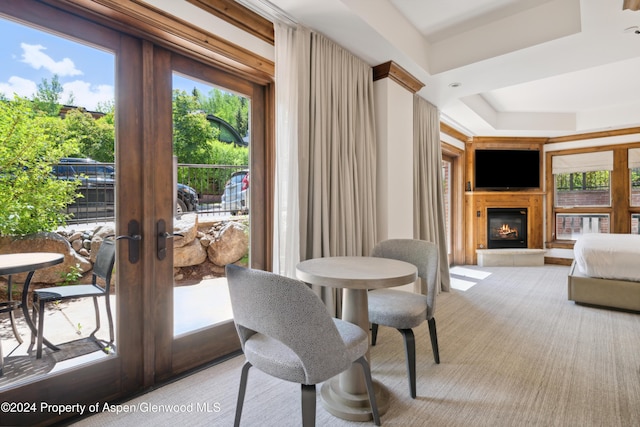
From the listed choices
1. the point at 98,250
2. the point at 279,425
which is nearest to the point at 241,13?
the point at 98,250

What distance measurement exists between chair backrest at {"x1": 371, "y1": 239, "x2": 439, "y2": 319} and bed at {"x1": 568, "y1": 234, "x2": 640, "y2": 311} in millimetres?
2476

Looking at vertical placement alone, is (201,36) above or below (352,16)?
below

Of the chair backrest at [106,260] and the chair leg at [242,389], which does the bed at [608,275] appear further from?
the chair backrest at [106,260]

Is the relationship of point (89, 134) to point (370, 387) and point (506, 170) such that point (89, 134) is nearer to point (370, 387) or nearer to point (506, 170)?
point (370, 387)

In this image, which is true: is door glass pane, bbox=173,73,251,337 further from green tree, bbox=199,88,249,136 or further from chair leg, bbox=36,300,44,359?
chair leg, bbox=36,300,44,359

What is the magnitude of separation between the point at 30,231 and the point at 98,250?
324 millimetres

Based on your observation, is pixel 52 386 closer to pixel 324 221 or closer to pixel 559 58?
pixel 324 221

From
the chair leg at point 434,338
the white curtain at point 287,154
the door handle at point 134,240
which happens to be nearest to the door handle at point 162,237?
the door handle at point 134,240

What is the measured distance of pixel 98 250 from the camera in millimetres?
1880

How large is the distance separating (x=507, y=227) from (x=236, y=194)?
5.80 meters

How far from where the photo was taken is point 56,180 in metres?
1.72

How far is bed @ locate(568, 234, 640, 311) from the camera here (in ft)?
10.8

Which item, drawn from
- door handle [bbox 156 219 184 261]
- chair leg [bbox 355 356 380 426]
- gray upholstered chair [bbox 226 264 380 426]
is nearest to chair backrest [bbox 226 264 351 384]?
gray upholstered chair [bbox 226 264 380 426]

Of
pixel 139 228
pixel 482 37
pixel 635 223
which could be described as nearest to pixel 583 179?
pixel 635 223
